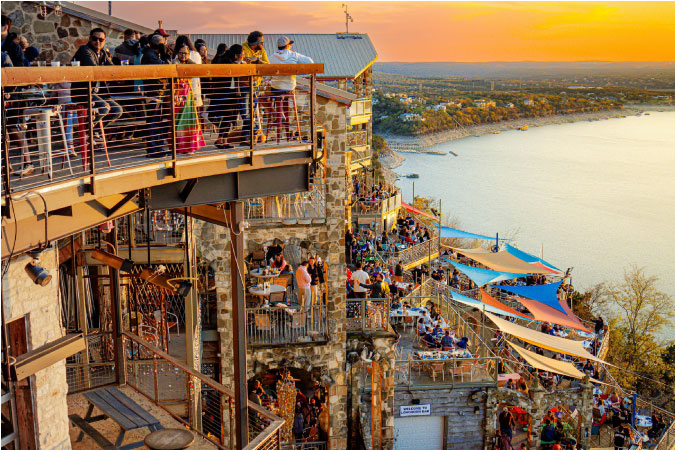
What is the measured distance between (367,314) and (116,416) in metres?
9.70

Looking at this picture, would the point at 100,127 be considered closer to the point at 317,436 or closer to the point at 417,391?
the point at 317,436

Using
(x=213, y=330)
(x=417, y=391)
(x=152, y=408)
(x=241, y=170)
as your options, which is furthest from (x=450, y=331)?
(x=241, y=170)

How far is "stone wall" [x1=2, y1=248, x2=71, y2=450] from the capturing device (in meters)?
7.87

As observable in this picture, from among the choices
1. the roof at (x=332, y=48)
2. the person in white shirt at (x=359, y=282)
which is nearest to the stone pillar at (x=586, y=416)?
the person in white shirt at (x=359, y=282)

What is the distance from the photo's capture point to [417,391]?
20.7 metres

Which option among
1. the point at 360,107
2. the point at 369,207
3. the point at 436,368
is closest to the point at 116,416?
the point at 436,368

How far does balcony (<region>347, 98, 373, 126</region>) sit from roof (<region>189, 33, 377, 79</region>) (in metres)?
1.66

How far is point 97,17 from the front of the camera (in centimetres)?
1323

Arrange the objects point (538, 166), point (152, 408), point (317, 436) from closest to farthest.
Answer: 1. point (152, 408)
2. point (317, 436)
3. point (538, 166)

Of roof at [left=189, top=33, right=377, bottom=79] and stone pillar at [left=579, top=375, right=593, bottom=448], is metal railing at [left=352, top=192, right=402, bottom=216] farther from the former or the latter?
stone pillar at [left=579, top=375, right=593, bottom=448]

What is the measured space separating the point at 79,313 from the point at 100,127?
7883 mm

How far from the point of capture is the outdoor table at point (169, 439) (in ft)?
29.5

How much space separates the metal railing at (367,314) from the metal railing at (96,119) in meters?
8.71

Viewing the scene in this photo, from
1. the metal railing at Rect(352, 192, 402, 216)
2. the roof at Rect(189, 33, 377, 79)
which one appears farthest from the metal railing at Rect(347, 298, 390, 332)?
the roof at Rect(189, 33, 377, 79)
